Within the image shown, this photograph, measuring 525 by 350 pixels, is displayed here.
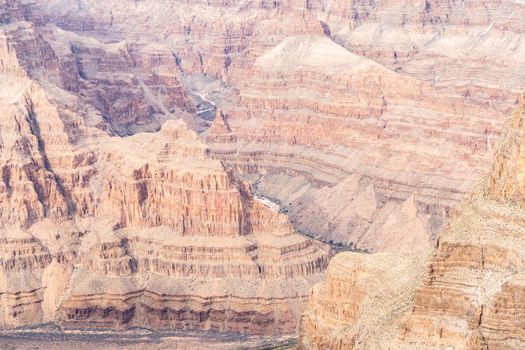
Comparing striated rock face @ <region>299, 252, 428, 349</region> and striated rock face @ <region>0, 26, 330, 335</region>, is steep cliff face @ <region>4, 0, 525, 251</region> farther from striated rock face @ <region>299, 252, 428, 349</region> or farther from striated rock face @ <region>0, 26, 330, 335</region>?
striated rock face @ <region>299, 252, 428, 349</region>

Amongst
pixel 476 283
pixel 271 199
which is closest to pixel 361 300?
pixel 476 283

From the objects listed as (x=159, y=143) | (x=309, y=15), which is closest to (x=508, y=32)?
(x=309, y=15)

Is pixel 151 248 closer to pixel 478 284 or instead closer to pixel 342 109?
pixel 478 284

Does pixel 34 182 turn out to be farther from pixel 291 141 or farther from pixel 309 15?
pixel 309 15

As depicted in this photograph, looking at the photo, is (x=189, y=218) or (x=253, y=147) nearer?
(x=189, y=218)

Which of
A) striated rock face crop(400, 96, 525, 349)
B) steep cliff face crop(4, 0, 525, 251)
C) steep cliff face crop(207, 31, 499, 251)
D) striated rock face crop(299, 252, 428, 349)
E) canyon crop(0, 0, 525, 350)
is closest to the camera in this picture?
striated rock face crop(400, 96, 525, 349)

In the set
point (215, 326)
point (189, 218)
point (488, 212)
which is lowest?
point (215, 326)

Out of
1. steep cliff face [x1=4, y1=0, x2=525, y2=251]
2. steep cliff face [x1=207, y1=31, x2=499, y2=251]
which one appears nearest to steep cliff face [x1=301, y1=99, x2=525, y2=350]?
steep cliff face [x1=4, y1=0, x2=525, y2=251]
